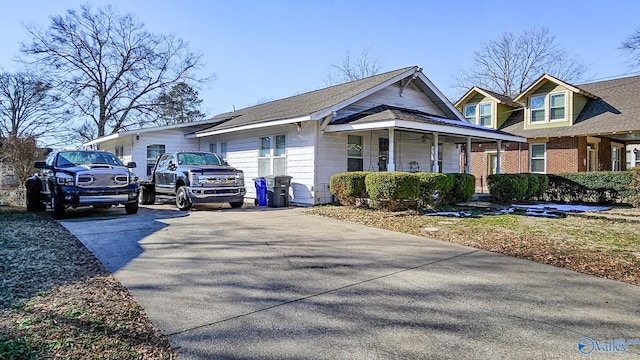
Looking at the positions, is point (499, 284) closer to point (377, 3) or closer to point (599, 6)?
point (377, 3)

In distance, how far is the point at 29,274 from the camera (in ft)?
15.0

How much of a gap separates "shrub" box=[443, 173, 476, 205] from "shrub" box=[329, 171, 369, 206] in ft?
8.81

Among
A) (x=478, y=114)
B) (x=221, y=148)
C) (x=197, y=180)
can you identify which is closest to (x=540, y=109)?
(x=478, y=114)

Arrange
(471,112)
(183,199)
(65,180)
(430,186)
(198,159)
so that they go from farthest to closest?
(471,112) → (198,159) → (183,199) → (430,186) → (65,180)

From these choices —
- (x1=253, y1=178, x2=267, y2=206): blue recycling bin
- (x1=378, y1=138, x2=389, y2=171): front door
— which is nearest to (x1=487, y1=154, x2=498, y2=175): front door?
(x1=378, y1=138, x2=389, y2=171): front door

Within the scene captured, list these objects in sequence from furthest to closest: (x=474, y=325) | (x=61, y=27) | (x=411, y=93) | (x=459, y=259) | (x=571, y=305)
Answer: (x=61, y=27), (x=411, y=93), (x=459, y=259), (x=571, y=305), (x=474, y=325)

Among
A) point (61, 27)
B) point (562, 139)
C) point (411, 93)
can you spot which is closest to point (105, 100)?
point (61, 27)

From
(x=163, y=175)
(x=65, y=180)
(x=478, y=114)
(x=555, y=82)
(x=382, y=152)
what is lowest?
(x=65, y=180)

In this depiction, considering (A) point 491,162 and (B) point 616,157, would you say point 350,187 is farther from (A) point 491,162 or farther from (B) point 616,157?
(B) point 616,157

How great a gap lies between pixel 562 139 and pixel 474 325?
19.8 m

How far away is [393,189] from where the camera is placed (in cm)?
981

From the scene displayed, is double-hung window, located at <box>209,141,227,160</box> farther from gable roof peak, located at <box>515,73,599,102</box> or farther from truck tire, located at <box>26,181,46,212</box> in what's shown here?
gable roof peak, located at <box>515,73,599,102</box>

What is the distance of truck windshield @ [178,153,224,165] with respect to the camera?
1183 centimetres

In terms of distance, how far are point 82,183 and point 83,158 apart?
162 centimetres
